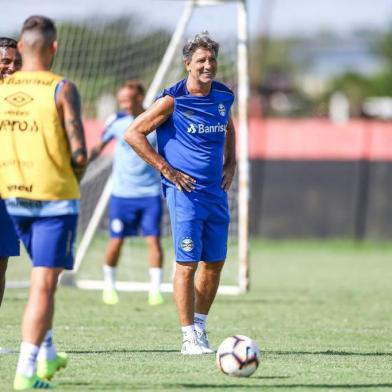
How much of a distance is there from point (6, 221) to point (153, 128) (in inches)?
47.6

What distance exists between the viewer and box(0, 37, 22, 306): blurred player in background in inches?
333

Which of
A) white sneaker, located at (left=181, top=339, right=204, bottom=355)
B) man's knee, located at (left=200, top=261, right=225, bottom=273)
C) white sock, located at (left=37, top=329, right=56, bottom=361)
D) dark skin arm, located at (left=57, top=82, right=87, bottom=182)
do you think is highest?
dark skin arm, located at (left=57, top=82, right=87, bottom=182)

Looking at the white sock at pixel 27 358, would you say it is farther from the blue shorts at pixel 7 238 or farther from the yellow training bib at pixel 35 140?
the blue shorts at pixel 7 238

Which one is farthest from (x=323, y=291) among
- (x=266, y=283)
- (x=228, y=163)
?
(x=228, y=163)

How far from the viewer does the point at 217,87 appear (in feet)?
29.2

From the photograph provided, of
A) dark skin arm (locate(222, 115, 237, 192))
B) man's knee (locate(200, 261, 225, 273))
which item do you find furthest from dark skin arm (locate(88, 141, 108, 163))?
man's knee (locate(200, 261, 225, 273))

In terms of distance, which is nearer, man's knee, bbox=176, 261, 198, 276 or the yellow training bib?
the yellow training bib

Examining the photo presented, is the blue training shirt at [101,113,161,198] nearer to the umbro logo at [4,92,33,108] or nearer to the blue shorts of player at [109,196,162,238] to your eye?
the blue shorts of player at [109,196,162,238]

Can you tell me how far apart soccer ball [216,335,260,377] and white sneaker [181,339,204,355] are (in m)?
1.01

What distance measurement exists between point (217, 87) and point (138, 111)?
4250 millimetres

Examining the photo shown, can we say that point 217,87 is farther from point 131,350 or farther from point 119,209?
point 119,209

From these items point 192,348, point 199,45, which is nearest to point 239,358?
point 192,348

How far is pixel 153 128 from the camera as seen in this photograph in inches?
343

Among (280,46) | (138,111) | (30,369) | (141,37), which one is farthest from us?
(280,46)
